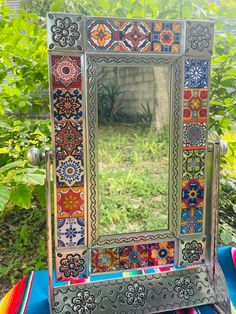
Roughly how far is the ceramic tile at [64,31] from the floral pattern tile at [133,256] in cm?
56

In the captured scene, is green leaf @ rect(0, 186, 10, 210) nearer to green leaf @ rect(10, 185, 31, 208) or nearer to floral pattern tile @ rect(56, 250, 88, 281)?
green leaf @ rect(10, 185, 31, 208)

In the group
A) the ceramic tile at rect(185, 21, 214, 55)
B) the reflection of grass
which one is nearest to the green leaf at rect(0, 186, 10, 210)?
the reflection of grass

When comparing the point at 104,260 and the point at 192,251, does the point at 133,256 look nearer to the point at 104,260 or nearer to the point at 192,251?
the point at 104,260

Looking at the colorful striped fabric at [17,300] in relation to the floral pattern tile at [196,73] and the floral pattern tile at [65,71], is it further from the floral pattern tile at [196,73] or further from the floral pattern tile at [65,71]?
the floral pattern tile at [196,73]

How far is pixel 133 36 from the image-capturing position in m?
0.89

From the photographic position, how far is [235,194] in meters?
2.05

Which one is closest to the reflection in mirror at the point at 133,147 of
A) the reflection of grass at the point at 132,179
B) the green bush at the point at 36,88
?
the reflection of grass at the point at 132,179

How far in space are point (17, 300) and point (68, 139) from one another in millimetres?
544

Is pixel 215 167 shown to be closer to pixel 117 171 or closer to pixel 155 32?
pixel 117 171

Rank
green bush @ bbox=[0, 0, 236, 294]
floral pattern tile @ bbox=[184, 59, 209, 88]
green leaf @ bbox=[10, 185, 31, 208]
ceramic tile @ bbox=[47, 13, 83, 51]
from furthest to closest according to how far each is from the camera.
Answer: green bush @ bbox=[0, 0, 236, 294] < green leaf @ bbox=[10, 185, 31, 208] < floral pattern tile @ bbox=[184, 59, 209, 88] < ceramic tile @ bbox=[47, 13, 83, 51]

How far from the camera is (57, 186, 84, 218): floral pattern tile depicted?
91cm

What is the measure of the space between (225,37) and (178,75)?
776 mm

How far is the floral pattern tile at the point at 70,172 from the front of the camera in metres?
0.89

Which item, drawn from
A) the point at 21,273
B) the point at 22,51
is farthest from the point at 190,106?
the point at 21,273
